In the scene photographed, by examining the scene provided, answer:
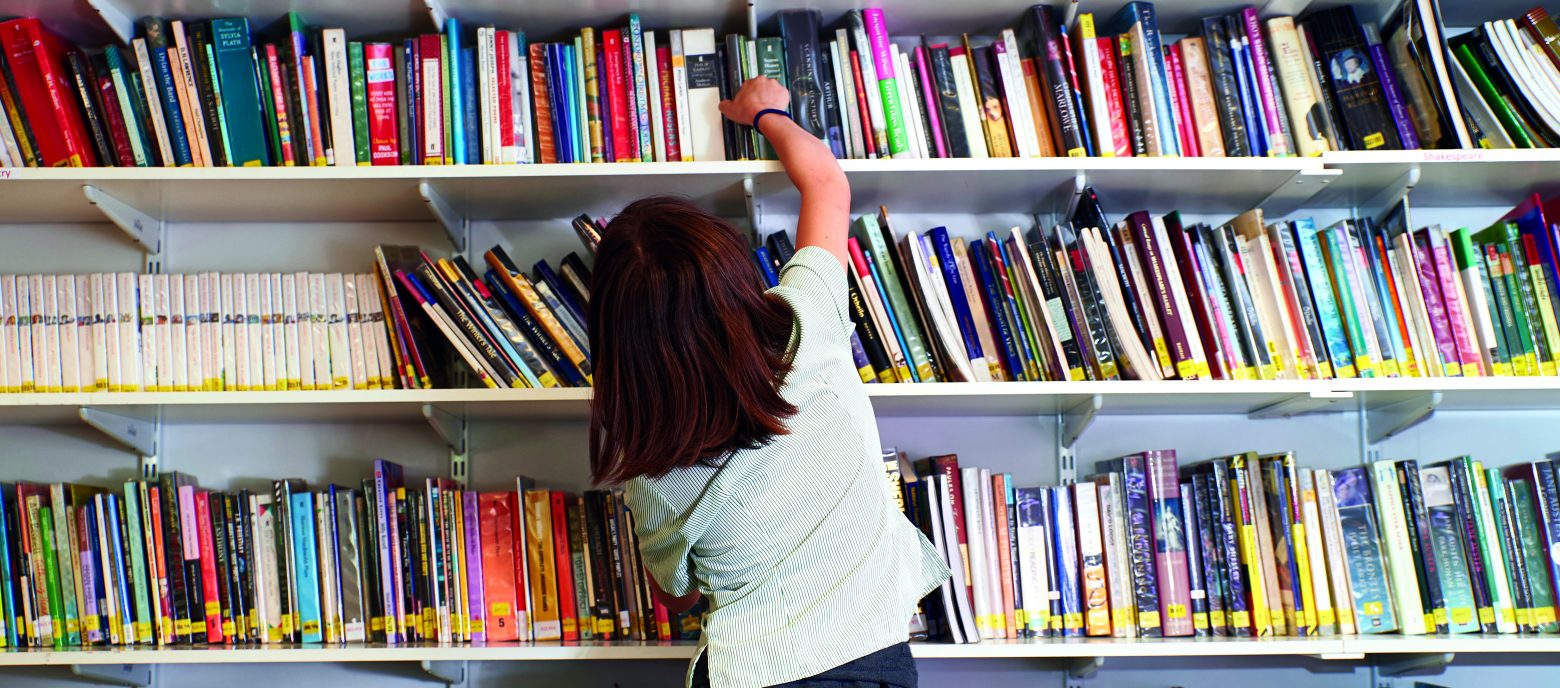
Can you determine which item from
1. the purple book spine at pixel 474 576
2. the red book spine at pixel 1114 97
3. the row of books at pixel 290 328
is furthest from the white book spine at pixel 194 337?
the red book spine at pixel 1114 97

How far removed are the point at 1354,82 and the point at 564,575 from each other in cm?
155

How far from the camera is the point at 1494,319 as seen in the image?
5.95ft

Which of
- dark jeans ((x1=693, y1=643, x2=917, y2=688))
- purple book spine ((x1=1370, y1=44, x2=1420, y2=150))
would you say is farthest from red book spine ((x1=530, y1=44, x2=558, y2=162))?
purple book spine ((x1=1370, y1=44, x2=1420, y2=150))

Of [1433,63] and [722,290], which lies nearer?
[722,290]

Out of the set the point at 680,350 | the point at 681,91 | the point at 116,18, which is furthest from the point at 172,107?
the point at 680,350

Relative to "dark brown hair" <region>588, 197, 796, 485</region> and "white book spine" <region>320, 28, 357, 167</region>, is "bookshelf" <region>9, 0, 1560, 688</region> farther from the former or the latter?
"dark brown hair" <region>588, 197, 796, 485</region>

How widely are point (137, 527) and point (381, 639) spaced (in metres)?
0.44

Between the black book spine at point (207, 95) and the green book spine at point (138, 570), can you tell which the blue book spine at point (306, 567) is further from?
the black book spine at point (207, 95)

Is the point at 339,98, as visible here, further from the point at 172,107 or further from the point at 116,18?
the point at 116,18

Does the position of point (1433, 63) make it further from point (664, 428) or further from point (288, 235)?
point (288, 235)

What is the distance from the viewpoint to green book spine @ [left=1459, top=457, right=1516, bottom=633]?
176 centimetres

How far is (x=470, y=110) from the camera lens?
1.82 m

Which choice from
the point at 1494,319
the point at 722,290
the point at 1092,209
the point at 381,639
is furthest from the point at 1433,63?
the point at 381,639

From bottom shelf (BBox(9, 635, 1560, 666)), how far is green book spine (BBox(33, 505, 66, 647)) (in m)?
0.05
